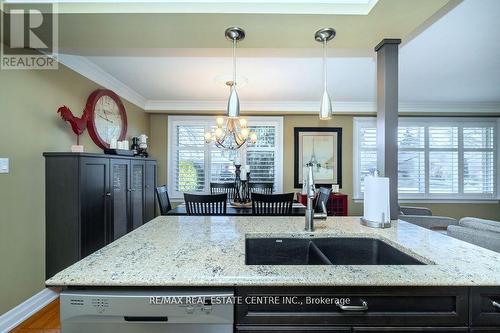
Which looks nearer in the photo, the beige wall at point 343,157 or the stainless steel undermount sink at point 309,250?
the stainless steel undermount sink at point 309,250

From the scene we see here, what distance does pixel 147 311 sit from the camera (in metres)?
0.81

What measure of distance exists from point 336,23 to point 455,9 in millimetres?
1009

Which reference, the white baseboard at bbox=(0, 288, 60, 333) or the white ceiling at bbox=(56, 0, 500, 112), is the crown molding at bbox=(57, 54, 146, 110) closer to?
the white ceiling at bbox=(56, 0, 500, 112)

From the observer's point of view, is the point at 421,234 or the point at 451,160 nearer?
the point at 421,234

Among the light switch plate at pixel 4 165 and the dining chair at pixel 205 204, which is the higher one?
the light switch plate at pixel 4 165

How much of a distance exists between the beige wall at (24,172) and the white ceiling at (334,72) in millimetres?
646

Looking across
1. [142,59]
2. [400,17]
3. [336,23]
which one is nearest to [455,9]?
[400,17]

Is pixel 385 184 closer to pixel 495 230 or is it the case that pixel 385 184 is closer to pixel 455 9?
pixel 495 230

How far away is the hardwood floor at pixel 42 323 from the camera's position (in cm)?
193

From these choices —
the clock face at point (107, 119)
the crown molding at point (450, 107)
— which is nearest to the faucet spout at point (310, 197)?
the clock face at point (107, 119)

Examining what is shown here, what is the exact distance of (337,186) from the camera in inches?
181

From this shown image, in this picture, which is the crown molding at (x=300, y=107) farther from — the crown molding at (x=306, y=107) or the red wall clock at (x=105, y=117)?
the red wall clock at (x=105, y=117)

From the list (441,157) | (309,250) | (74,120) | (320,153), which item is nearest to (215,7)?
(309,250)

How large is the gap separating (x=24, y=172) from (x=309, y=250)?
96.1 inches
